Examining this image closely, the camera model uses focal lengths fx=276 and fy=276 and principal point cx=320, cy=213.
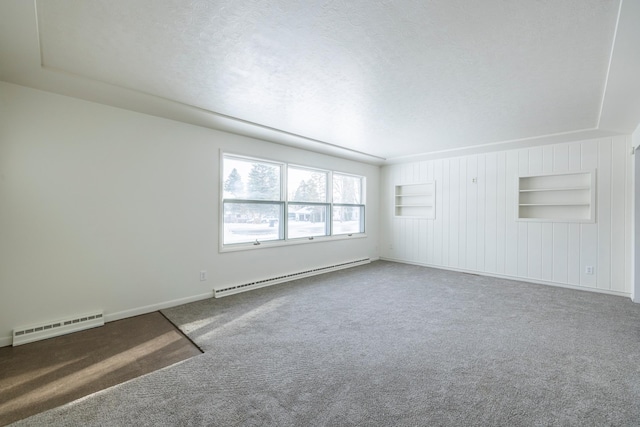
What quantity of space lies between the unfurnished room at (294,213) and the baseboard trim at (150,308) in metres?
0.02

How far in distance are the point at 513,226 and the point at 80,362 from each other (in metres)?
6.24

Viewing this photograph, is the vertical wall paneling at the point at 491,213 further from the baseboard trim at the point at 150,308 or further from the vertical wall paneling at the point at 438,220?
the baseboard trim at the point at 150,308

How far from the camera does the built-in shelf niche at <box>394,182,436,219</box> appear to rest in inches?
243

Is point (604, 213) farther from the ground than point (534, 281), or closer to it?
farther from the ground

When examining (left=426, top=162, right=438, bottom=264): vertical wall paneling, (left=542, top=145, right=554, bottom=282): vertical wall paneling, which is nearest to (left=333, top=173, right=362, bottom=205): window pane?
(left=426, top=162, right=438, bottom=264): vertical wall paneling

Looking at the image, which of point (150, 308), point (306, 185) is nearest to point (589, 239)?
point (306, 185)

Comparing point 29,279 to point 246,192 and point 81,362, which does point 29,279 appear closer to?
point 81,362

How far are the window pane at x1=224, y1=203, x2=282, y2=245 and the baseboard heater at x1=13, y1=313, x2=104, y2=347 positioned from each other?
5.64 ft

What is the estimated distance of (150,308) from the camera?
3.38m

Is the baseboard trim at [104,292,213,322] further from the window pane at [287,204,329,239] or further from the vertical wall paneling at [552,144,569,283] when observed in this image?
the vertical wall paneling at [552,144,569,283]

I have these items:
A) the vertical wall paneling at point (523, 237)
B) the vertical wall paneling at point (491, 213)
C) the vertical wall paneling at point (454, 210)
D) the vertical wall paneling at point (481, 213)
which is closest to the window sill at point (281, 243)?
the vertical wall paneling at point (454, 210)

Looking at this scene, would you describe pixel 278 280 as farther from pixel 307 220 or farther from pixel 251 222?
pixel 307 220

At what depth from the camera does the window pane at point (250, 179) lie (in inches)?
165

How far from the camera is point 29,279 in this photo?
8.70 feet
